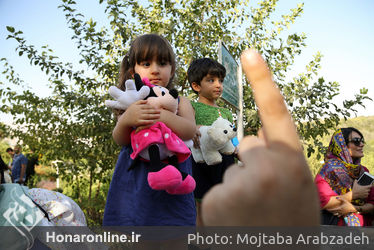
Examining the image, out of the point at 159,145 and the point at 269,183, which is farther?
the point at 159,145

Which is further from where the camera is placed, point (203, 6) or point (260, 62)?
point (203, 6)

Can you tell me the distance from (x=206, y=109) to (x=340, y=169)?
1.39 metres

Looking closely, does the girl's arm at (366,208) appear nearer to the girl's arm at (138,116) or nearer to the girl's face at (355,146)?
the girl's face at (355,146)

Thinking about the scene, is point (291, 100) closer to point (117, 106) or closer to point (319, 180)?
point (319, 180)

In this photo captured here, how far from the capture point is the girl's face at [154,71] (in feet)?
5.26

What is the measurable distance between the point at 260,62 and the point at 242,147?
4.7 inches

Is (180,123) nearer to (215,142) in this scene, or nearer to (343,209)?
(215,142)

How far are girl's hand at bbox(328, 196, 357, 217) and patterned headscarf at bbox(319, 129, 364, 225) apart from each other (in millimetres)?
80

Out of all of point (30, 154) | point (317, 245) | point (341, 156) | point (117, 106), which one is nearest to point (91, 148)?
point (30, 154)

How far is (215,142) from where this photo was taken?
Result: 2135mm

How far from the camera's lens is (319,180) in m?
2.72

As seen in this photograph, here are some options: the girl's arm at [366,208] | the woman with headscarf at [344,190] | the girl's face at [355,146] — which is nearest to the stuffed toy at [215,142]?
the woman with headscarf at [344,190]

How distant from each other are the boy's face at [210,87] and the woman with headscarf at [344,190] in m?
1.20

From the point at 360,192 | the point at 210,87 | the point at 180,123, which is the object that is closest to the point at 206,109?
the point at 210,87
